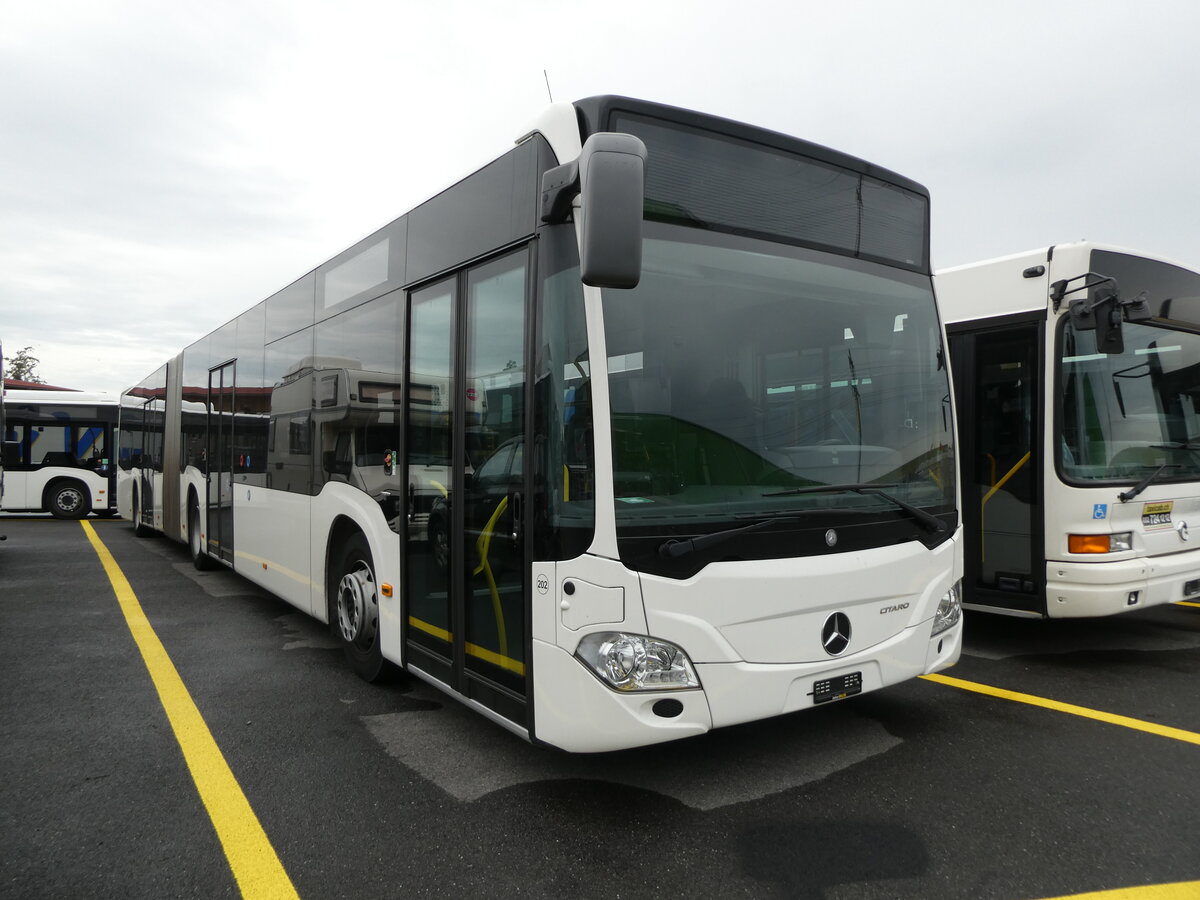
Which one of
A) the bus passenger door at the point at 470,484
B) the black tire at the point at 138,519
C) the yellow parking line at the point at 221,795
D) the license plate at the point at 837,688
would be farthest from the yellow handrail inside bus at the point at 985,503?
the black tire at the point at 138,519

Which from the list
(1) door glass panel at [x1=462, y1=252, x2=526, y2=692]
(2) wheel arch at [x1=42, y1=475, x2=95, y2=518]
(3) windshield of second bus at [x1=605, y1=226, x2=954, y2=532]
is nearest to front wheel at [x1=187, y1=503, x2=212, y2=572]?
(1) door glass panel at [x1=462, y1=252, x2=526, y2=692]

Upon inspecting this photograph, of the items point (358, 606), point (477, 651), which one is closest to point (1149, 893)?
point (477, 651)

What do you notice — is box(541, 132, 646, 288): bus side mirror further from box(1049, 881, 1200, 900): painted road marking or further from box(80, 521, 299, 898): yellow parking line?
box(1049, 881, 1200, 900): painted road marking

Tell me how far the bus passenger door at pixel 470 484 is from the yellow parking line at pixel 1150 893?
2.06 m

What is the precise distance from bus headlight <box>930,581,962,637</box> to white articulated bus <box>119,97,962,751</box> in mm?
17

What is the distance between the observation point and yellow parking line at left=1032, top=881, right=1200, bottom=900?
265 cm

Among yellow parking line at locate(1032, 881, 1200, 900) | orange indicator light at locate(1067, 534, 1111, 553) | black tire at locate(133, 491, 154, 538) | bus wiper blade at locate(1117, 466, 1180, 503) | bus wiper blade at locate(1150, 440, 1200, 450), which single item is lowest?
yellow parking line at locate(1032, 881, 1200, 900)

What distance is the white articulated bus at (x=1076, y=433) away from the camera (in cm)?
526

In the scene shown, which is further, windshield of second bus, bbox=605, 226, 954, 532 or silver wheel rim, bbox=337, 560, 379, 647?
silver wheel rim, bbox=337, 560, 379, 647

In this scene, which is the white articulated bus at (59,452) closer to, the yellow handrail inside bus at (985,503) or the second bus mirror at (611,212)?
the yellow handrail inside bus at (985,503)

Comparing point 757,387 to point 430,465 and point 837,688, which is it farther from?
point 430,465

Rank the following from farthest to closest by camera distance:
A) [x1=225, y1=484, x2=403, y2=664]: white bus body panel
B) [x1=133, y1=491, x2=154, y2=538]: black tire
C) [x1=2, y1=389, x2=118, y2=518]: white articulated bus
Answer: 1. [x1=2, y1=389, x2=118, y2=518]: white articulated bus
2. [x1=133, y1=491, x2=154, y2=538]: black tire
3. [x1=225, y1=484, x2=403, y2=664]: white bus body panel

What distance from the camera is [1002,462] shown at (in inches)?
224

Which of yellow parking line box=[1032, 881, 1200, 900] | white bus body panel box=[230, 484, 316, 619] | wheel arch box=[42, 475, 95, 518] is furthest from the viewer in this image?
wheel arch box=[42, 475, 95, 518]
